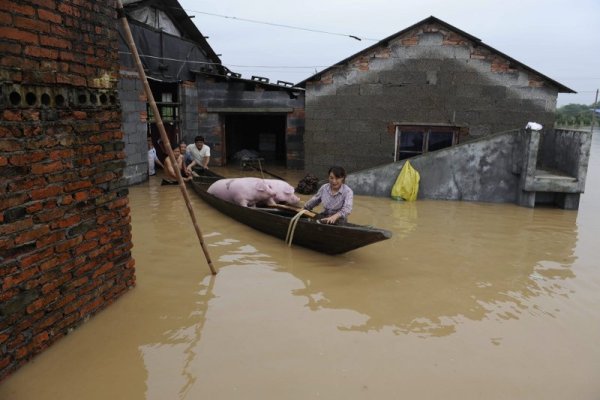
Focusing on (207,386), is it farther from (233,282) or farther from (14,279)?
(233,282)

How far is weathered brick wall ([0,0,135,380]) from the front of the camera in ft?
9.82

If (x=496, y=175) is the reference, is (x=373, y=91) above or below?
above

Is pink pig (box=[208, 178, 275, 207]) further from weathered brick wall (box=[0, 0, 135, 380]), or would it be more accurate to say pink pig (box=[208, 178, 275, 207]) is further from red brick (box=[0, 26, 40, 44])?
red brick (box=[0, 26, 40, 44])

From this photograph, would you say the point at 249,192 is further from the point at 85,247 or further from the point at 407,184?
the point at 85,247

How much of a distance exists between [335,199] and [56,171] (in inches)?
139

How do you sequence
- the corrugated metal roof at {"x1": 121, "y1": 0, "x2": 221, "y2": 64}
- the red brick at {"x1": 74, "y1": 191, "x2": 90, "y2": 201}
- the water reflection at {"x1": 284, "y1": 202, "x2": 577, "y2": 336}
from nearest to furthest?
the red brick at {"x1": 74, "y1": 191, "x2": 90, "y2": 201}
the water reflection at {"x1": 284, "y1": 202, "x2": 577, "y2": 336}
the corrugated metal roof at {"x1": 121, "y1": 0, "x2": 221, "y2": 64}

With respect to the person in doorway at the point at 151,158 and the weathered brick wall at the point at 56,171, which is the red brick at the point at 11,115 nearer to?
the weathered brick wall at the point at 56,171

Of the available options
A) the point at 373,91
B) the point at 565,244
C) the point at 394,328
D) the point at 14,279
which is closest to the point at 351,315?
the point at 394,328

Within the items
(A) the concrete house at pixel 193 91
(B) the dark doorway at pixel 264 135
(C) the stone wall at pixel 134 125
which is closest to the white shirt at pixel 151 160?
(A) the concrete house at pixel 193 91

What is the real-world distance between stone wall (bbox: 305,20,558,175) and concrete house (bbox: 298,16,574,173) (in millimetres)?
23

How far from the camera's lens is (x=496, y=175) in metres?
9.30

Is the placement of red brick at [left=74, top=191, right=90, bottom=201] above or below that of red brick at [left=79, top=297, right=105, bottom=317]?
above

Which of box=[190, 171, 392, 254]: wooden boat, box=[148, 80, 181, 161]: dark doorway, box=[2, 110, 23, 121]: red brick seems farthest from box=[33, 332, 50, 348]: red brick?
box=[148, 80, 181, 161]: dark doorway

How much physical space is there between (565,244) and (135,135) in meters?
9.48
